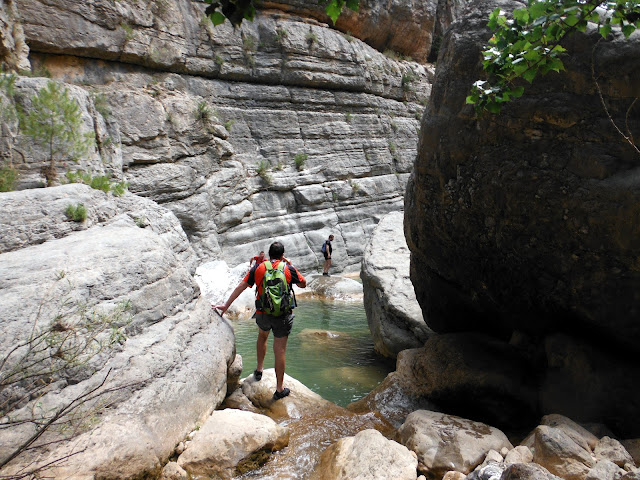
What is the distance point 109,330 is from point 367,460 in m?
2.24

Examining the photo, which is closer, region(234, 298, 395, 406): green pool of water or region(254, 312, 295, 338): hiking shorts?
region(254, 312, 295, 338): hiking shorts

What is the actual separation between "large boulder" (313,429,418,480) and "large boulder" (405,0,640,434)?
187cm

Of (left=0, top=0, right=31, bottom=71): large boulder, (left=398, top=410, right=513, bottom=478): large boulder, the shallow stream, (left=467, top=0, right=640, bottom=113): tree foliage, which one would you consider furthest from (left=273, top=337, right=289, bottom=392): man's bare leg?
(left=0, top=0, right=31, bottom=71): large boulder

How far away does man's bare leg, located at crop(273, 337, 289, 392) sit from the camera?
4676 millimetres

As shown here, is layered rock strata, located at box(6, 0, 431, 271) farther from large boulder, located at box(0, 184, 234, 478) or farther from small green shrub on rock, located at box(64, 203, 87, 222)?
large boulder, located at box(0, 184, 234, 478)

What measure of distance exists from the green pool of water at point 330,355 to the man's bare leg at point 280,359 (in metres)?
1.16

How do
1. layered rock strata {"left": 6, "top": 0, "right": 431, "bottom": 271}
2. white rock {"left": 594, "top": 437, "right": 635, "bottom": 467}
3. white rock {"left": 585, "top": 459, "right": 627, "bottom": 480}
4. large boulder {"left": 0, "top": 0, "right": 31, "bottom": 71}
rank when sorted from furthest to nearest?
layered rock strata {"left": 6, "top": 0, "right": 431, "bottom": 271}, large boulder {"left": 0, "top": 0, "right": 31, "bottom": 71}, white rock {"left": 594, "top": 437, "right": 635, "bottom": 467}, white rock {"left": 585, "top": 459, "right": 627, "bottom": 480}

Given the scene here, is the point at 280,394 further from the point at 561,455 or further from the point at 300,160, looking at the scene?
the point at 300,160

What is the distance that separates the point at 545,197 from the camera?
4.13 metres

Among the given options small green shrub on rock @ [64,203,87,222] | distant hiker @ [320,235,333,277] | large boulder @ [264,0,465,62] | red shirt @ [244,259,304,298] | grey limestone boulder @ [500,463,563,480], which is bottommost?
distant hiker @ [320,235,333,277]

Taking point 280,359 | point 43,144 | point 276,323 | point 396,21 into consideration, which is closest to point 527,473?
point 280,359

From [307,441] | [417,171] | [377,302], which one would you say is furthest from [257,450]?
[377,302]

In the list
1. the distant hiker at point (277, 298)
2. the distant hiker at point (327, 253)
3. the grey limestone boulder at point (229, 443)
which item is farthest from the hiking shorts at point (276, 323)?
the distant hiker at point (327, 253)

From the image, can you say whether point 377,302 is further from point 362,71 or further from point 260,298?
point 362,71
